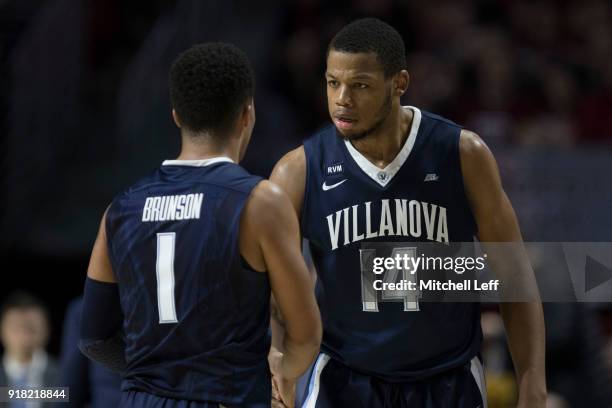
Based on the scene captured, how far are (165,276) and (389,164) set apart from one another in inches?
46.3

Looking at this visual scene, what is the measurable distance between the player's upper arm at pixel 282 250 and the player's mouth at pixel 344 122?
26.2 inches

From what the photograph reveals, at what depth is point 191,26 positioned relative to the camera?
360 inches

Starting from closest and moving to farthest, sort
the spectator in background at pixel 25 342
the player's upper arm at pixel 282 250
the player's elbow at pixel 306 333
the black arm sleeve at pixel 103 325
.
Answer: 1. the player's upper arm at pixel 282 250
2. the player's elbow at pixel 306 333
3. the black arm sleeve at pixel 103 325
4. the spectator in background at pixel 25 342

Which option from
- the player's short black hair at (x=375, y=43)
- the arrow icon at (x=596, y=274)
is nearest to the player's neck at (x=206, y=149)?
the player's short black hair at (x=375, y=43)

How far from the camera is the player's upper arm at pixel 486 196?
157 inches

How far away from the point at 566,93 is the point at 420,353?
6333 mm

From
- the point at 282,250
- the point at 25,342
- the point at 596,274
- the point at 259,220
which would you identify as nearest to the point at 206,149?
the point at 259,220

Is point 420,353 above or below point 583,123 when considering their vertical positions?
below

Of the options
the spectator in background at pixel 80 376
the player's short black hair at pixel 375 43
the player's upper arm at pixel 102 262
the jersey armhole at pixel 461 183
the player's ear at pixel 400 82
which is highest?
the player's short black hair at pixel 375 43

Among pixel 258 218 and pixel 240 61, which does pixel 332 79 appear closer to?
pixel 240 61

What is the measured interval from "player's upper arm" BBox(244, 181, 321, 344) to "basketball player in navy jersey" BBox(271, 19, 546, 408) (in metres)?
0.74

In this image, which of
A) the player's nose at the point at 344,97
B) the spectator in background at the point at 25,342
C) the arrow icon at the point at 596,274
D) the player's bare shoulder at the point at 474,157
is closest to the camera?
the player's nose at the point at 344,97

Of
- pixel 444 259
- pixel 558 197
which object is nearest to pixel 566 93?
pixel 558 197

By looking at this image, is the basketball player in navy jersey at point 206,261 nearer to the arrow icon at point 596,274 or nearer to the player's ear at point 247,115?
the player's ear at point 247,115
